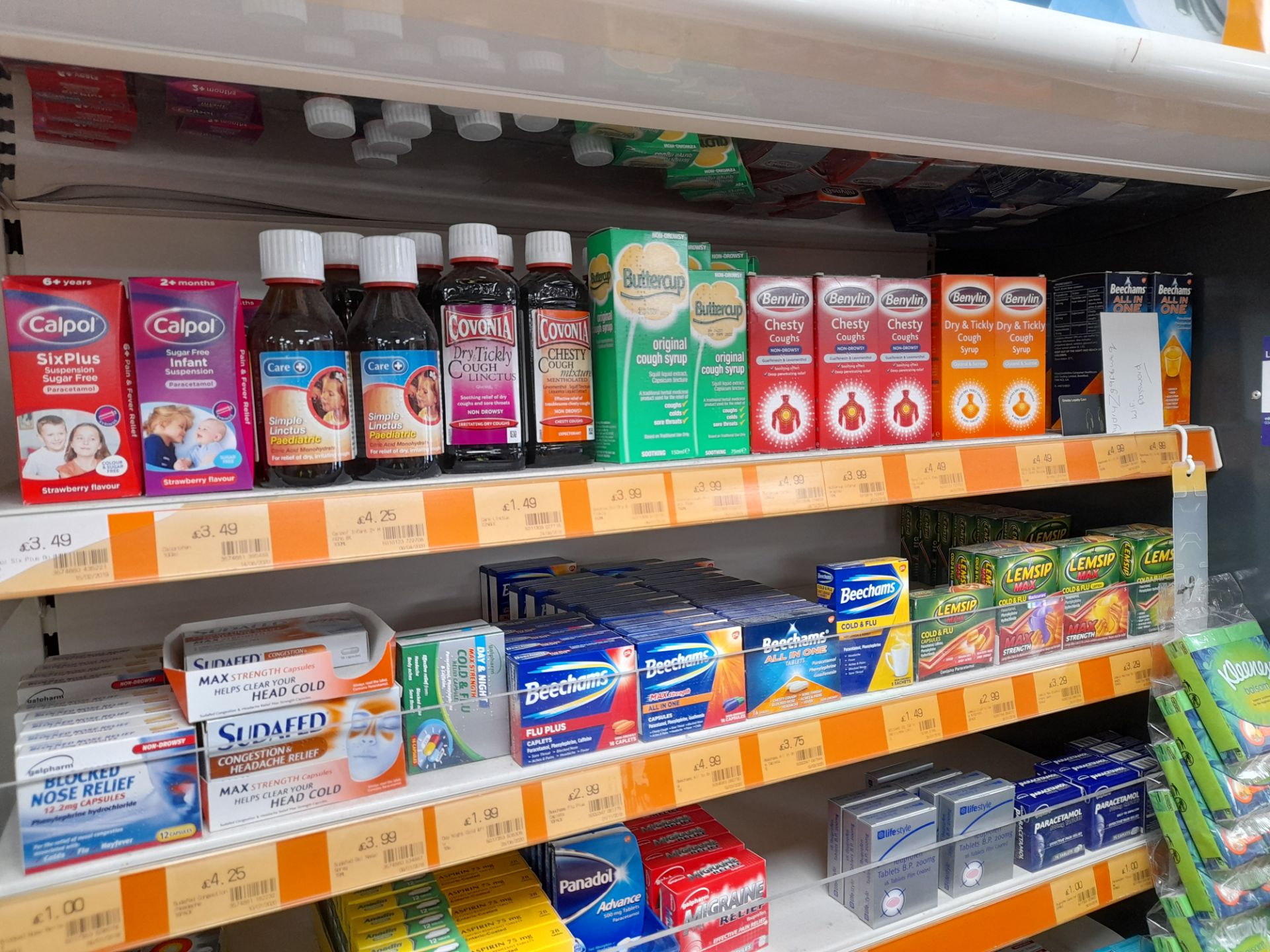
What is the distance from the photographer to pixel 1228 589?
69.9 inches

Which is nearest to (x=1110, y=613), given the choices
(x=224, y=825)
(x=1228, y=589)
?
(x=1228, y=589)

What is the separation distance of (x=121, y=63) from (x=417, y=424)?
0.51 meters

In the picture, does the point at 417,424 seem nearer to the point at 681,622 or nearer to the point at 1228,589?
the point at 681,622

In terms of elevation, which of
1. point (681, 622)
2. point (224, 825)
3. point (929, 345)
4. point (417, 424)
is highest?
point (929, 345)

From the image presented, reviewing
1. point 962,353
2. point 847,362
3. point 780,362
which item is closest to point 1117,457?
point 962,353

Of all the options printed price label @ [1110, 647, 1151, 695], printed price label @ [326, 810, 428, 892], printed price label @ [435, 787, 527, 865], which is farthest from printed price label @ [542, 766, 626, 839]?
printed price label @ [1110, 647, 1151, 695]

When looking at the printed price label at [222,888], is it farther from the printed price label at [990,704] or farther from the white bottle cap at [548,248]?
the printed price label at [990,704]

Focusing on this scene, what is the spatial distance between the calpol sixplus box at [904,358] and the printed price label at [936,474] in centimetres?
8

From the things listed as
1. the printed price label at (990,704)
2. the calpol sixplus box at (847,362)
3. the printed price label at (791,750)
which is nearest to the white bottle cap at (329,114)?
the calpol sixplus box at (847,362)

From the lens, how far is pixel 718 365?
132 cm

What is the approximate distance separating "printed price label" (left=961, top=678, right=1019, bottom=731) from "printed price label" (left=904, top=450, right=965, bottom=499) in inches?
14.0

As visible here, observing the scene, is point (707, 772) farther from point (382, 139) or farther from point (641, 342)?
point (382, 139)

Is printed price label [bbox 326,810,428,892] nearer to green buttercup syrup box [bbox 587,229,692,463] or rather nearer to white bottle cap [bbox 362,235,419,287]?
green buttercup syrup box [bbox 587,229,692,463]

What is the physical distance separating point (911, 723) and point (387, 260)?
1.09 metres
